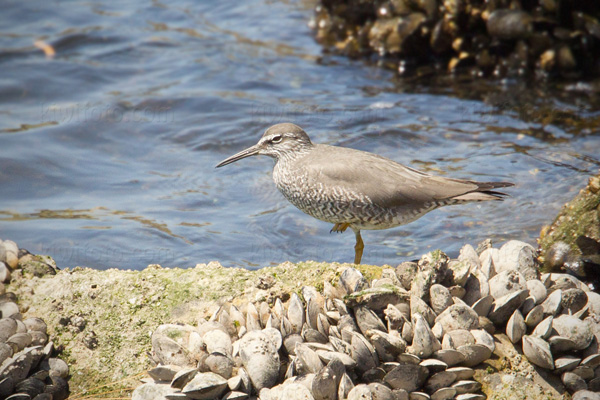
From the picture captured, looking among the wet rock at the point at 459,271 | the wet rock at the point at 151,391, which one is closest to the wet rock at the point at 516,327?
the wet rock at the point at 459,271

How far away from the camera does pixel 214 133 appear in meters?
8.71

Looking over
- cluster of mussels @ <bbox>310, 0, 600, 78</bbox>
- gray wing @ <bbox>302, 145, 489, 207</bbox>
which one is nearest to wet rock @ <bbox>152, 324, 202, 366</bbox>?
gray wing @ <bbox>302, 145, 489, 207</bbox>

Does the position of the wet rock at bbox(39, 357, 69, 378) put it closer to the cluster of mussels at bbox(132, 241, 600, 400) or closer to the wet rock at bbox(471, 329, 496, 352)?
the cluster of mussels at bbox(132, 241, 600, 400)

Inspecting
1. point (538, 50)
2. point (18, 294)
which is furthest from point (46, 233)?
point (538, 50)

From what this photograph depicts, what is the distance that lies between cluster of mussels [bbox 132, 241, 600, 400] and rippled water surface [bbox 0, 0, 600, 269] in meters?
1.91

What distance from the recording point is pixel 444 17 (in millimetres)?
9664

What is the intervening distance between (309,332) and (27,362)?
175cm

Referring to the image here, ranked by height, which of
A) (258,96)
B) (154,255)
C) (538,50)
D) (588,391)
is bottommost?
(154,255)

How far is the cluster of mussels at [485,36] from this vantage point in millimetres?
9211

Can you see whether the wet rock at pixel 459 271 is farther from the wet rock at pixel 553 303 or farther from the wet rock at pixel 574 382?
the wet rock at pixel 574 382

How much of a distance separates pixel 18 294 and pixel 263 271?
1.73m

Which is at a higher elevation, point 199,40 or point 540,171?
point 199,40

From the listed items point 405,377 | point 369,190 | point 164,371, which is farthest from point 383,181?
point 164,371

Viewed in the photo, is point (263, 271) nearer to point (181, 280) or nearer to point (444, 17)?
point (181, 280)
